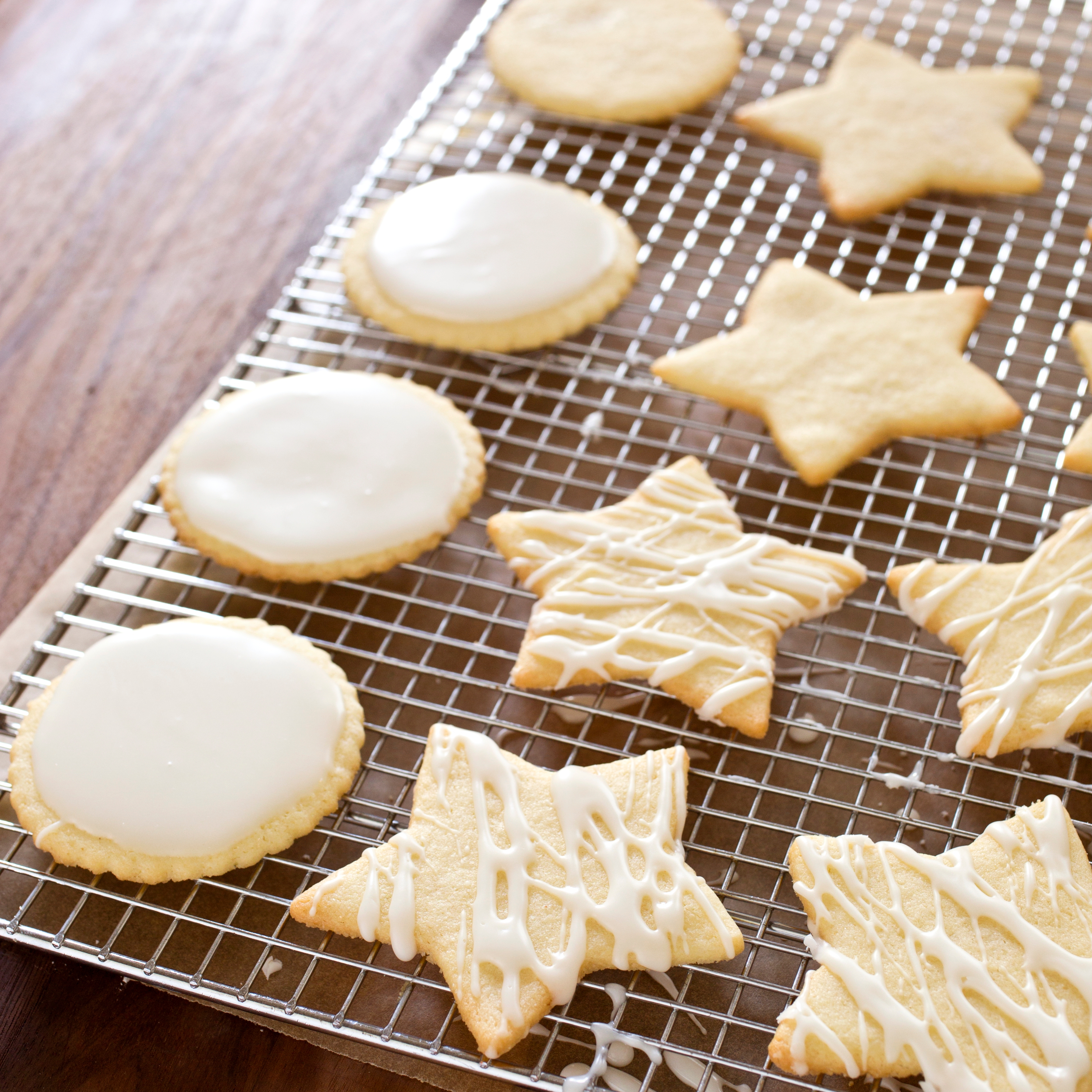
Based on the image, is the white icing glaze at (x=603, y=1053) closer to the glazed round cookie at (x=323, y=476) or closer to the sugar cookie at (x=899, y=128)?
the glazed round cookie at (x=323, y=476)

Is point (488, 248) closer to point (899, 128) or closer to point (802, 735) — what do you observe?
point (899, 128)

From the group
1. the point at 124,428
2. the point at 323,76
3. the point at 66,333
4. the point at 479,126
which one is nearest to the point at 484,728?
the point at 124,428

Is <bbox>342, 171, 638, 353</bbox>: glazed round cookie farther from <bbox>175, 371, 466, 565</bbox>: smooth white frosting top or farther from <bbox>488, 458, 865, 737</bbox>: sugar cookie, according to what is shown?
<bbox>488, 458, 865, 737</bbox>: sugar cookie

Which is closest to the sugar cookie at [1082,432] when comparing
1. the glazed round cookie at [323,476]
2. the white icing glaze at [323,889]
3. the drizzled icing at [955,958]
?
the drizzled icing at [955,958]

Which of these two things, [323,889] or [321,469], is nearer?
[323,889]

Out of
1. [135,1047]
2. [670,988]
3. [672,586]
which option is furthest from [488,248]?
[135,1047]

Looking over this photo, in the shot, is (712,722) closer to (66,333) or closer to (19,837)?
(19,837)
